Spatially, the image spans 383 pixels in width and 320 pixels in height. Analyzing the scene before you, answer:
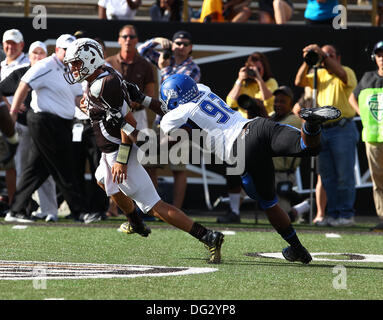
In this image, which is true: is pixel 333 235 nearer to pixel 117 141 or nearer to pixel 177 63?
pixel 177 63

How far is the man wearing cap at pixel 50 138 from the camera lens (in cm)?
1012

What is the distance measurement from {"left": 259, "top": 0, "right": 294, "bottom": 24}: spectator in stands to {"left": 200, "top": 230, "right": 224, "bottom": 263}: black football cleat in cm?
633

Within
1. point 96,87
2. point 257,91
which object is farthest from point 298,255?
point 257,91

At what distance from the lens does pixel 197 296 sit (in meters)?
5.30

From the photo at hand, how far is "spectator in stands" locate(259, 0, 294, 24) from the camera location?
1281 cm

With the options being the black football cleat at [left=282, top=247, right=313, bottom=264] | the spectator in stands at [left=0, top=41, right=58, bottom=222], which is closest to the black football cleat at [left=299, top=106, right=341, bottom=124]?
the black football cleat at [left=282, top=247, right=313, bottom=264]

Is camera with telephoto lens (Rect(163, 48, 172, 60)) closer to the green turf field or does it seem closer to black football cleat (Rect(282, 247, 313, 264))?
the green turf field

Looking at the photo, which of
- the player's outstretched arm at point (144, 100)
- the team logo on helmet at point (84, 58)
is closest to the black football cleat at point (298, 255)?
the player's outstretched arm at point (144, 100)

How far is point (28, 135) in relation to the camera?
1062 cm

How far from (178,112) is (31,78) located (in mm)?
3456

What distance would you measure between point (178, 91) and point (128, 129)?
19.9 inches

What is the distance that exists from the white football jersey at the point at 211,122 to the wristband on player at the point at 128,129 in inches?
11.5

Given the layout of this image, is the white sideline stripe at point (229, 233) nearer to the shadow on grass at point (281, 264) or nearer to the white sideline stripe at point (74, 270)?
the shadow on grass at point (281, 264)
